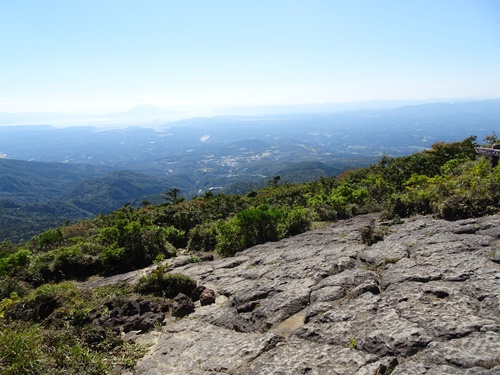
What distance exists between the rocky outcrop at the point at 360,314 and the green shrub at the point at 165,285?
81 centimetres

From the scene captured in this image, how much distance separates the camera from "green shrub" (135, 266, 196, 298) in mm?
8977

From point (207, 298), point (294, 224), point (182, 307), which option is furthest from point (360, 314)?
point (294, 224)

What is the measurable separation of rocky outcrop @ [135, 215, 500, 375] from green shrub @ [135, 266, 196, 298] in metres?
0.81

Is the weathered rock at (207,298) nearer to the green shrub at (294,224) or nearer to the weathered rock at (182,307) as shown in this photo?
the weathered rock at (182,307)

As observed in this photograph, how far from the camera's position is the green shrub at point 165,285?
898 cm

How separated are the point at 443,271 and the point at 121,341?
22.0 ft

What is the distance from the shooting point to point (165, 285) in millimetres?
9172

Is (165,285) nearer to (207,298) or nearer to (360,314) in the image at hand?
(207,298)

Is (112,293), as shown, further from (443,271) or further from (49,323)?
(443,271)

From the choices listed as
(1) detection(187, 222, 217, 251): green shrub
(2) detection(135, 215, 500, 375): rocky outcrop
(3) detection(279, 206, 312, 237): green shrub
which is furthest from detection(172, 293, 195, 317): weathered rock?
(1) detection(187, 222, 217, 251): green shrub

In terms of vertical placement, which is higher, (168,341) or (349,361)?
(349,361)

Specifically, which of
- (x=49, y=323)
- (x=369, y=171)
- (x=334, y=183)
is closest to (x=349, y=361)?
(x=49, y=323)

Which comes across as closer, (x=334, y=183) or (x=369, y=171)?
(x=334, y=183)

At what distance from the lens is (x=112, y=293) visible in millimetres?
9367
